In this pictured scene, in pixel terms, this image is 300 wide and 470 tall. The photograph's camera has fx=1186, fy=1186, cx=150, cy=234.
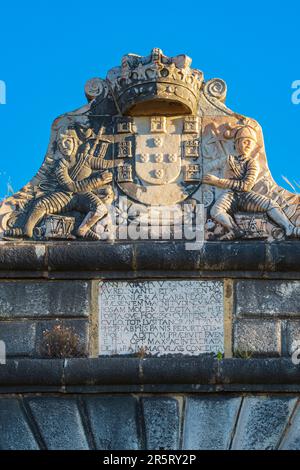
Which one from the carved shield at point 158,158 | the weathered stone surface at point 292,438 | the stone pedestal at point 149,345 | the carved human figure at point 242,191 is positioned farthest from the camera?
the carved shield at point 158,158

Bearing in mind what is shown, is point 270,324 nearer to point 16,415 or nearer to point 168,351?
point 168,351

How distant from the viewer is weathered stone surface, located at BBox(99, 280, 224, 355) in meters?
10.3

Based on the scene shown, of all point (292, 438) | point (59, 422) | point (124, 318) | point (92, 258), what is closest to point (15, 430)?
point (59, 422)

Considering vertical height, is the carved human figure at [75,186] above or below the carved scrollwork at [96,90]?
below

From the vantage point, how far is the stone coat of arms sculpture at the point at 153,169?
1073 cm

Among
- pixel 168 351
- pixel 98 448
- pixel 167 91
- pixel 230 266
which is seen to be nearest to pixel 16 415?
pixel 98 448

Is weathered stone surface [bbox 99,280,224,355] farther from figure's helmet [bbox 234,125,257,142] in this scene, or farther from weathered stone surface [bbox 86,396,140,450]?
figure's helmet [bbox 234,125,257,142]

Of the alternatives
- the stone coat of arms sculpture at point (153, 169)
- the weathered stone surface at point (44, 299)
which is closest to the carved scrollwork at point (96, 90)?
the stone coat of arms sculpture at point (153, 169)

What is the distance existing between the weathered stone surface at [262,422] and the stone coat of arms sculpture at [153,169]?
1.51 meters

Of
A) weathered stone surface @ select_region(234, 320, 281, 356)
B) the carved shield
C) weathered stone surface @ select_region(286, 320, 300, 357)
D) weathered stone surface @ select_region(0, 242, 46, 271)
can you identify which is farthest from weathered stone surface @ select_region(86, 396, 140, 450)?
the carved shield

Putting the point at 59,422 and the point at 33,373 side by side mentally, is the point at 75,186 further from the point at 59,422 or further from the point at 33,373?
the point at 59,422

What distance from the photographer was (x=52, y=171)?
36.6 feet

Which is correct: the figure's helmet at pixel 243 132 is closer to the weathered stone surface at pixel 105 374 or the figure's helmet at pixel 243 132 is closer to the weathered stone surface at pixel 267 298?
the weathered stone surface at pixel 267 298
